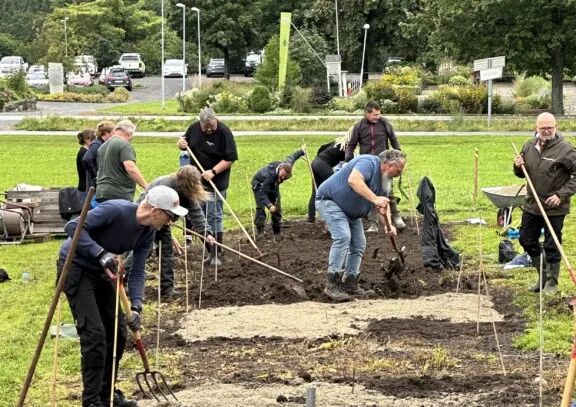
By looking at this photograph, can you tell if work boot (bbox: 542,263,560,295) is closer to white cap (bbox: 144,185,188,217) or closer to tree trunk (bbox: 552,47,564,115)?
white cap (bbox: 144,185,188,217)

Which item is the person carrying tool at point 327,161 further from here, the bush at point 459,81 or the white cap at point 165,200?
the bush at point 459,81

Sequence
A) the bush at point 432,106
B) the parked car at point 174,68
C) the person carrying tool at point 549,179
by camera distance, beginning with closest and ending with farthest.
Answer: the person carrying tool at point 549,179 < the bush at point 432,106 < the parked car at point 174,68

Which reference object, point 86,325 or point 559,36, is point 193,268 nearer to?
point 86,325

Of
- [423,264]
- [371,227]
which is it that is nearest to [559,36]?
[371,227]

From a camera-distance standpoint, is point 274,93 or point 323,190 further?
point 274,93

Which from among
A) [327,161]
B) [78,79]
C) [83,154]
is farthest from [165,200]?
[78,79]

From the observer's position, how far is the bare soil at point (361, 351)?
309 inches

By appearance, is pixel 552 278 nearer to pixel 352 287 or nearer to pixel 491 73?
pixel 352 287

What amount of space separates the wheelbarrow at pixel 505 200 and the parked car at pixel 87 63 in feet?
167

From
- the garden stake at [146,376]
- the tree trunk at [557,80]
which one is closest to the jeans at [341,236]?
the garden stake at [146,376]

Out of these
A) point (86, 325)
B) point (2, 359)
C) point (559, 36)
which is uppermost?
point (559, 36)

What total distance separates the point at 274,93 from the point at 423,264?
112 feet

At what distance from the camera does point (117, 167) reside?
469 inches

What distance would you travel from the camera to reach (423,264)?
13.5 meters
